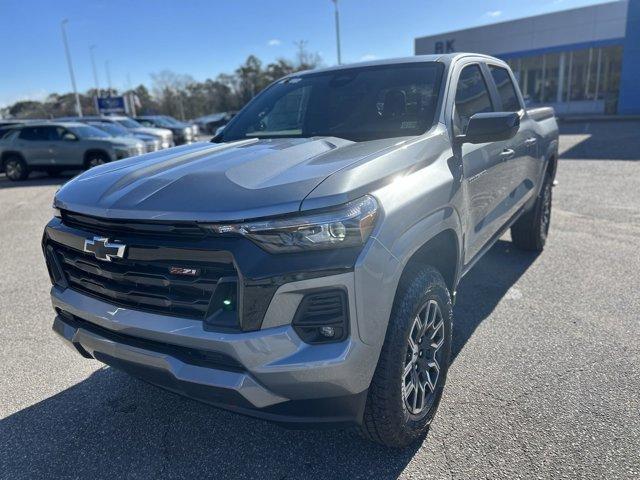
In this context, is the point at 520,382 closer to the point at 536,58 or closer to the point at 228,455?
the point at 228,455

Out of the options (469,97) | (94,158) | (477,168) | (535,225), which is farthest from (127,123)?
(477,168)

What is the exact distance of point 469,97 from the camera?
346 centimetres

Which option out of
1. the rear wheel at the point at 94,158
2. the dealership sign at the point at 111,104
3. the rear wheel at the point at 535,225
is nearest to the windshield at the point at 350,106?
the rear wheel at the point at 535,225

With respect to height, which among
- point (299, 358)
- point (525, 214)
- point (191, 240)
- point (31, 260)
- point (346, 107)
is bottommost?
point (31, 260)

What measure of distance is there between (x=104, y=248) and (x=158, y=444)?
3.70 feet

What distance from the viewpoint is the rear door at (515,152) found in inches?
153

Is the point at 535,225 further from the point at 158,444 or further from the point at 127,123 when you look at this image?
the point at 127,123

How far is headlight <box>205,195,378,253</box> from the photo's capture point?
188 centimetres

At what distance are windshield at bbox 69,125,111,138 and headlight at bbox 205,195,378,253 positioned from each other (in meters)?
14.2

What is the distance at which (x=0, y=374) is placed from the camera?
3.34 m

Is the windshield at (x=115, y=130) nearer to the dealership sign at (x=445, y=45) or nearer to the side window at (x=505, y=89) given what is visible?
the side window at (x=505, y=89)

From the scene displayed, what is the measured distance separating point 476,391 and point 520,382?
30cm

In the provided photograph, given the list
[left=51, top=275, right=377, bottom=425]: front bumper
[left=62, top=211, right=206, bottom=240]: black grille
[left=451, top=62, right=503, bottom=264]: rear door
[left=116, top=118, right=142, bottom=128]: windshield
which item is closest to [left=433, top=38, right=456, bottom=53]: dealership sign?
[left=116, top=118, right=142, bottom=128]: windshield

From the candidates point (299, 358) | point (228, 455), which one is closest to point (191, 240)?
point (299, 358)
